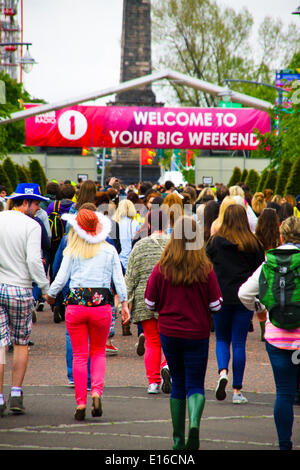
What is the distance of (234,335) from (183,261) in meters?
2.37

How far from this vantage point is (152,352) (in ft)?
27.0

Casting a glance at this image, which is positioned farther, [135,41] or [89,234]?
[135,41]

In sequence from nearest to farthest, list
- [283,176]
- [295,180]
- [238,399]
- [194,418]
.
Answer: [194,418] < [238,399] < [295,180] < [283,176]

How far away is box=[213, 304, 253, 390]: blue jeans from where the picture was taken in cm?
795

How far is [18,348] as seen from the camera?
24.3 feet

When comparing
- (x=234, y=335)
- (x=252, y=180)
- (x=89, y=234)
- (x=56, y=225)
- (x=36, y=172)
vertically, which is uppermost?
(x=89, y=234)

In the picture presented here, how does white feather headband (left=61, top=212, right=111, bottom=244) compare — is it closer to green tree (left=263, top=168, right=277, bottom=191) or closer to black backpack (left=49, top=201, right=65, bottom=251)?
black backpack (left=49, top=201, right=65, bottom=251)

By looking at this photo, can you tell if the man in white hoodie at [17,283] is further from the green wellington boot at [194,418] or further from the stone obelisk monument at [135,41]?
the stone obelisk monument at [135,41]

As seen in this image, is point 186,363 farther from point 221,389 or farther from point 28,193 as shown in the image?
point 28,193

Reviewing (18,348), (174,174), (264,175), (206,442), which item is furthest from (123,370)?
(174,174)

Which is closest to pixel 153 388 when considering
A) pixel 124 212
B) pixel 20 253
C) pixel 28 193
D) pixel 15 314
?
pixel 15 314

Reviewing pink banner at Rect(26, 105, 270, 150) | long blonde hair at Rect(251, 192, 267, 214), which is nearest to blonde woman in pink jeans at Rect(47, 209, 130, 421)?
long blonde hair at Rect(251, 192, 267, 214)

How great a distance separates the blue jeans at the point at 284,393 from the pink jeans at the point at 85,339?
184 cm

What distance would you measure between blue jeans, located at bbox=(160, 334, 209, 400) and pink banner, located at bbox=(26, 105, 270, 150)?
26336mm
